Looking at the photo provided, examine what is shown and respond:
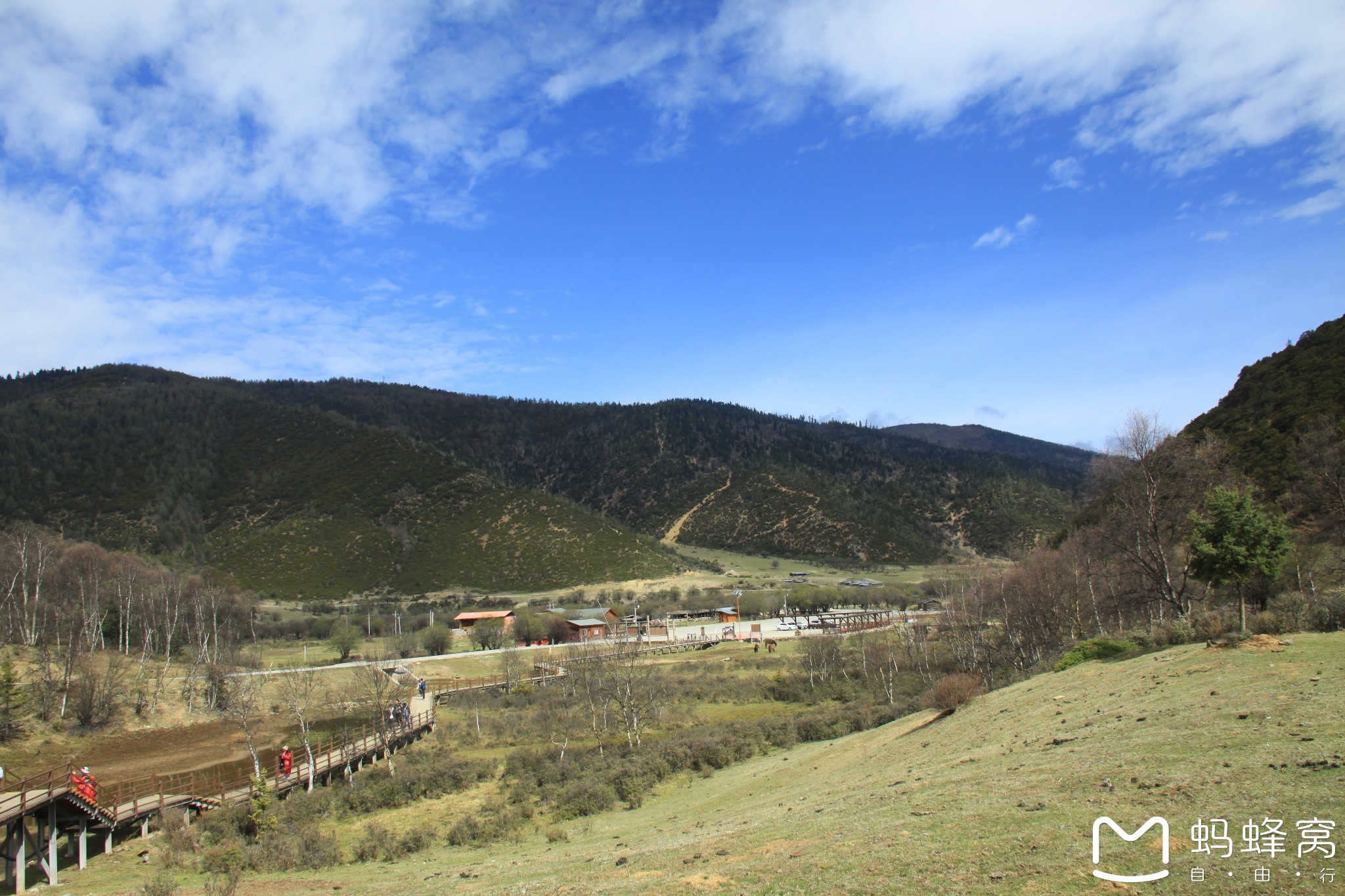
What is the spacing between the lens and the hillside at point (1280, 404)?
41.6 metres

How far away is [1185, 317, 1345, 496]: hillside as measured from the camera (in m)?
41.6

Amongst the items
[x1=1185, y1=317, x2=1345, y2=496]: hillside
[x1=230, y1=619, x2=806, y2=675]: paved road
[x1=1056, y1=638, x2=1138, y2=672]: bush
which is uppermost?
[x1=1185, y1=317, x2=1345, y2=496]: hillside

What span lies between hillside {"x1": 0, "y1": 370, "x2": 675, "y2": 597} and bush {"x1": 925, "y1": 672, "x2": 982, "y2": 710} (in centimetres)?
6990

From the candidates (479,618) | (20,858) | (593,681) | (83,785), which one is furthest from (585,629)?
(20,858)

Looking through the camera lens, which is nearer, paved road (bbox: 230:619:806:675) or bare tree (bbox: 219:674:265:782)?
bare tree (bbox: 219:674:265:782)

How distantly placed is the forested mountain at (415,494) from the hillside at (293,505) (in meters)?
0.31

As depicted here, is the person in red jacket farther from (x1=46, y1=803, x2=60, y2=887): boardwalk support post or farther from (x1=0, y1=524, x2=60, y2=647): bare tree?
(x1=0, y1=524, x2=60, y2=647): bare tree

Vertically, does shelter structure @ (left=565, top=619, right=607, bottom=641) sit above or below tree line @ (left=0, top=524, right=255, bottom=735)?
below

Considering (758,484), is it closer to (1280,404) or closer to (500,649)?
(500,649)

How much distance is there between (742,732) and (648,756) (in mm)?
5847

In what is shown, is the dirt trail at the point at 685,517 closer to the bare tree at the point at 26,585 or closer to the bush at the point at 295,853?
the bare tree at the point at 26,585

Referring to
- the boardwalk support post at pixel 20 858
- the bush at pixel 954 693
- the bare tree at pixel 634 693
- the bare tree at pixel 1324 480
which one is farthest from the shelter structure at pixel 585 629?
the bare tree at pixel 1324 480

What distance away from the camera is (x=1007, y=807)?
1036cm

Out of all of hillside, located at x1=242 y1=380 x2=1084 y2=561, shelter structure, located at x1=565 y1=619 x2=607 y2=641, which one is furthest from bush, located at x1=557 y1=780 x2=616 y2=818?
hillside, located at x1=242 y1=380 x2=1084 y2=561
